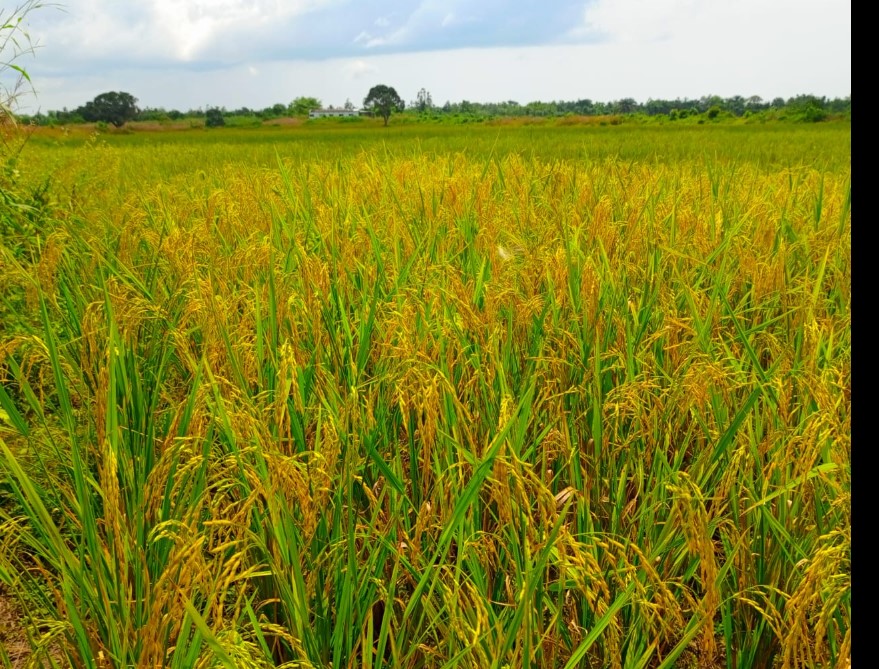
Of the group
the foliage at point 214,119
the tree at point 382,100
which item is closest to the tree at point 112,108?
the foliage at point 214,119

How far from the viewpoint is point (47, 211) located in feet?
10.6

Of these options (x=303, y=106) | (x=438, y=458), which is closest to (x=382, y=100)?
(x=303, y=106)

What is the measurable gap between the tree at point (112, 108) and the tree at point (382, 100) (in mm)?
23014

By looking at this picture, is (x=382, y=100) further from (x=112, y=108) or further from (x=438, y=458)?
(x=438, y=458)

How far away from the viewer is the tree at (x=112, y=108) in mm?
52594

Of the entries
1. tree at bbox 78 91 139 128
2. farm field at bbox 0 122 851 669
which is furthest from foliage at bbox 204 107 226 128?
farm field at bbox 0 122 851 669

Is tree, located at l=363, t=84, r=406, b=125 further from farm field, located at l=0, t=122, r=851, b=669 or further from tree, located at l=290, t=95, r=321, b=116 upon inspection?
farm field, located at l=0, t=122, r=851, b=669

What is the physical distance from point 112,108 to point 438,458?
204ft

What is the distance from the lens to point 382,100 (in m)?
66.3

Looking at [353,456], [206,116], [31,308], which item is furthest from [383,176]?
[206,116]

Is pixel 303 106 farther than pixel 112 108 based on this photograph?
Yes

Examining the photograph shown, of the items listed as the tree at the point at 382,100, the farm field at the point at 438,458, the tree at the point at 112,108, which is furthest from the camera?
the tree at the point at 382,100

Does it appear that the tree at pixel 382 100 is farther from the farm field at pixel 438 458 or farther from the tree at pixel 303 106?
the farm field at pixel 438 458

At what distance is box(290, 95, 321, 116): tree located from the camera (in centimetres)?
7000
